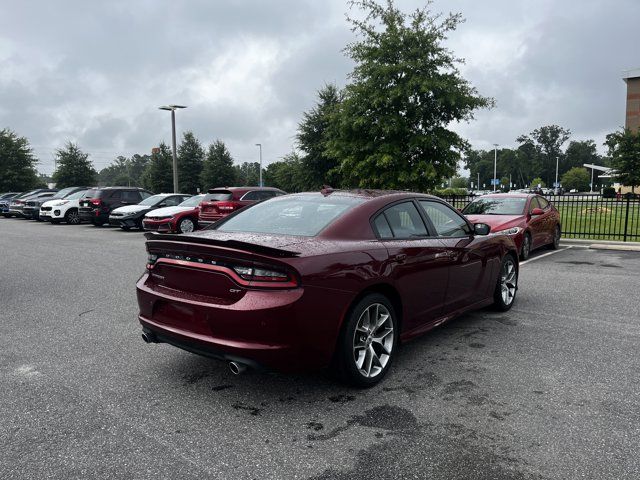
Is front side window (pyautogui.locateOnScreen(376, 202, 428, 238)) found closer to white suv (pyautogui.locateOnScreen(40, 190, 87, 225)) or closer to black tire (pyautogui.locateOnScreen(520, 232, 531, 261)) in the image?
black tire (pyautogui.locateOnScreen(520, 232, 531, 261))

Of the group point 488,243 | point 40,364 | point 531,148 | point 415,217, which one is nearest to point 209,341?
point 40,364

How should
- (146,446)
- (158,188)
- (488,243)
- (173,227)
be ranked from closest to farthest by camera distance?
1. (146,446)
2. (488,243)
3. (173,227)
4. (158,188)

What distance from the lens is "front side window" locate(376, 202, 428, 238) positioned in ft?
14.2

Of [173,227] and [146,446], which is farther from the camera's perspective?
[173,227]

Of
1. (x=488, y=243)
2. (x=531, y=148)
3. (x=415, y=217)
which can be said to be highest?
(x=531, y=148)

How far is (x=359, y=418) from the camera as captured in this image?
10.9 ft

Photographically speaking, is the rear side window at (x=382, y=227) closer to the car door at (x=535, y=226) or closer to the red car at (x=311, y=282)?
the red car at (x=311, y=282)

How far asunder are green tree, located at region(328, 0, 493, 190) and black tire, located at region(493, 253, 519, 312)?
755 centimetres

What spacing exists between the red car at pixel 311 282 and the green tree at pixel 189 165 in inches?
1855

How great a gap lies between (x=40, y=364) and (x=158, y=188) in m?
47.3

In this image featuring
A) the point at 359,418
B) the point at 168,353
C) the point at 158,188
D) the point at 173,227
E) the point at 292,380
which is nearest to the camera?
the point at 359,418

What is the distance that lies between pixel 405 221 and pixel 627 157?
1179 inches

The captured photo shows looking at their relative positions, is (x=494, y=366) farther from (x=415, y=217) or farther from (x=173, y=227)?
(x=173, y=227)

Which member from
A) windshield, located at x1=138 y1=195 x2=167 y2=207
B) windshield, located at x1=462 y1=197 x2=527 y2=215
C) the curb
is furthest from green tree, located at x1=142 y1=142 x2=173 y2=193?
windshield, located at x1=462 y1=197 x2=527 y2=215
